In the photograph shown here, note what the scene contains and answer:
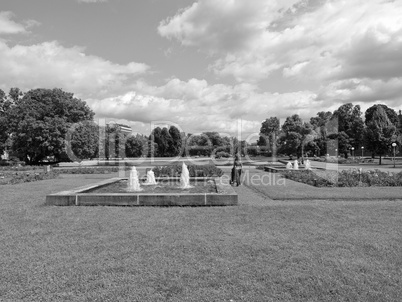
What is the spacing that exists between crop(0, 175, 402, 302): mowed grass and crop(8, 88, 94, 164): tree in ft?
91.9

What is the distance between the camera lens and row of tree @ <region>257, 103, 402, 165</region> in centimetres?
4153

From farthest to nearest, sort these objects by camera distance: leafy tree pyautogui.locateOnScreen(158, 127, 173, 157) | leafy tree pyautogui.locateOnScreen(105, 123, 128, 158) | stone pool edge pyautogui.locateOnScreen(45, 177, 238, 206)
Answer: leafy tree pyautogui.locateOnScreen(158, 127, 173, 157) < leafy tree pyautogui.locateOnScreen(105, 123, 128, 158) < stone pool edge pyautogui.locateOnScreen(45, 177, 238, 206)

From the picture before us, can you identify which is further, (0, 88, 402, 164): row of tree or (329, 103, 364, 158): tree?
(329, 103, 364, 158): tree

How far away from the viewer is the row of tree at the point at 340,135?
41531 mm

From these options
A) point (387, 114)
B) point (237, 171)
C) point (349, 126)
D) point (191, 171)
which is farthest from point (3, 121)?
point (387, 114)

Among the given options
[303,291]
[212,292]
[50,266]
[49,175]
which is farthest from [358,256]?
[49,175]

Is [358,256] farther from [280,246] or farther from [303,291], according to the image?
[303,291]

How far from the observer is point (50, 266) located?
14.2 ft

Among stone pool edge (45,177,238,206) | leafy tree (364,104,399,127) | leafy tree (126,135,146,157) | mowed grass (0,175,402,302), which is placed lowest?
mowed grass (0,175,402,302)

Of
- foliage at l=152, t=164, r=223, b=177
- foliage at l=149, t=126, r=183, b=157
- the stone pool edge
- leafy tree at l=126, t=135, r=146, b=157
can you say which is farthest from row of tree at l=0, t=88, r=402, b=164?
foliage at l=149, t=126, r=183, b=157

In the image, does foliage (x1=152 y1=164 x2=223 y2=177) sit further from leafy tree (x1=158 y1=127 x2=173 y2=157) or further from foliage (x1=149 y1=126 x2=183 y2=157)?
leafy tree (x1=158 y1=127 x2=173 y2=157)

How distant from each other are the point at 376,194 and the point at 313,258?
27.0ft

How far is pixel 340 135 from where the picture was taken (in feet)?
180

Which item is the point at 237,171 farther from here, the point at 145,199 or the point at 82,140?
the point at 82,140
